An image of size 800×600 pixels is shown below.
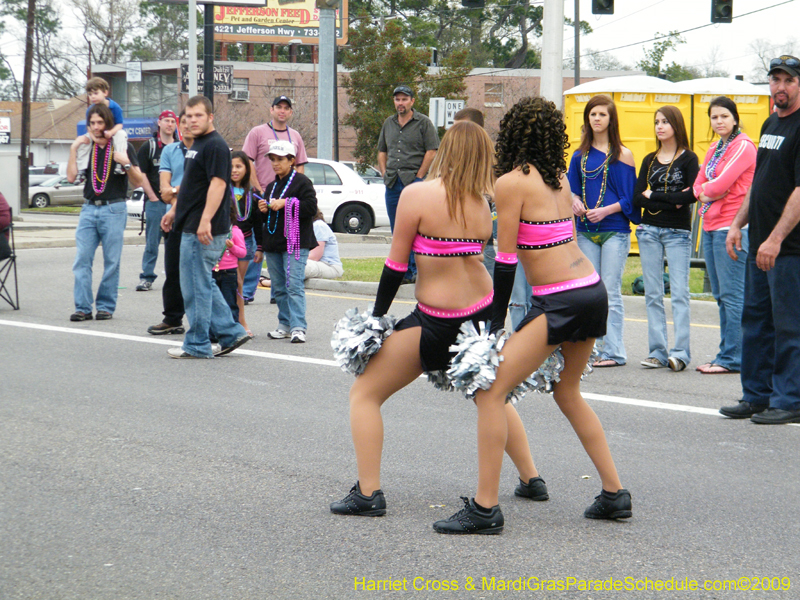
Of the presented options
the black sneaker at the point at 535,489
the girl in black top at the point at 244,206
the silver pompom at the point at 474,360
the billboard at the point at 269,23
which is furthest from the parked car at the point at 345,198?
the billboard at the point at 269,23

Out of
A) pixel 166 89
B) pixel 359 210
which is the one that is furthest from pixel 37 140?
pixel 359 210

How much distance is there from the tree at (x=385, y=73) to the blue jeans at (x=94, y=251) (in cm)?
3032

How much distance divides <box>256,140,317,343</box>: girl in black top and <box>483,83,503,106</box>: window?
45.9m

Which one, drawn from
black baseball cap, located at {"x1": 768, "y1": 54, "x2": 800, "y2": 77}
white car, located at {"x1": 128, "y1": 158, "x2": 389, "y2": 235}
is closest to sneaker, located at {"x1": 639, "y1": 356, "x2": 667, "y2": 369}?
black baseball cap, located at {"x1": 768, "y1": 54, "x2": 800, "y2": 77}

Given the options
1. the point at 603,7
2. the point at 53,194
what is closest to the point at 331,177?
the point at 603,7

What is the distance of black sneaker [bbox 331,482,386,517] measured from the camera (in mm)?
4355

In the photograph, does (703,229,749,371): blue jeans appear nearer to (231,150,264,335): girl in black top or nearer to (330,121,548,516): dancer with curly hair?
(330,121,548,516): dancer with curly hair

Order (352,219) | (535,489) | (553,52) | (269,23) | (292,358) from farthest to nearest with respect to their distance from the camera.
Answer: (269,23) → (352,219) → (553,52) → (292,358) → (535,489)

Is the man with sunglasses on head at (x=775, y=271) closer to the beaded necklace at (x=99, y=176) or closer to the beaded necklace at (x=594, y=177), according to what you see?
the beaded necklace at (x=594, y=177)

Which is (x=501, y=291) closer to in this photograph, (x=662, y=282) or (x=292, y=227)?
(x=662, y=282)

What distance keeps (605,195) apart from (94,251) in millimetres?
5340

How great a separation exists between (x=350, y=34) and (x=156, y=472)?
39.4 metres

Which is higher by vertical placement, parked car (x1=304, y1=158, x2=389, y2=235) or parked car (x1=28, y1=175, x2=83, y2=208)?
parked car (x1=28, y1=175, x2=83, y2=208)

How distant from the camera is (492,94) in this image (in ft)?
176
